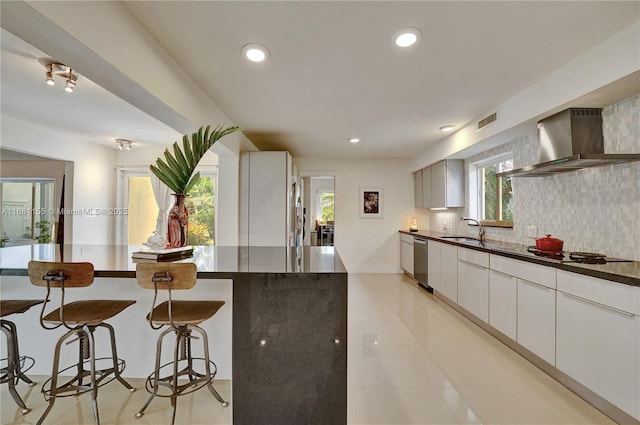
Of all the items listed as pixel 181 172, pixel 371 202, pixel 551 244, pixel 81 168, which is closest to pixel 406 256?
pixel 371 202

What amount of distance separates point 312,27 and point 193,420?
8.43ft

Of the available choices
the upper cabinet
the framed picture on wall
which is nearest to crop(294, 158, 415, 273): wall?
the framed picture on wall

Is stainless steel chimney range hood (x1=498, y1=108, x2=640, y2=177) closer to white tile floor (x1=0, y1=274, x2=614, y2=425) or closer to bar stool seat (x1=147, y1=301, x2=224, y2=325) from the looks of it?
white tile floor (x1=0, y1=274, x2=614, y2=425)

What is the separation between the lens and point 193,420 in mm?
1812

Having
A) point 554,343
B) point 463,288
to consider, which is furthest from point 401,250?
point 554,343

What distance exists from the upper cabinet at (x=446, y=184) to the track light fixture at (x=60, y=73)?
4824 millimetres

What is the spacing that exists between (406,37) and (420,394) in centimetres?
246

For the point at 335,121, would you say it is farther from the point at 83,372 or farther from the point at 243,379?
the point at 83,372

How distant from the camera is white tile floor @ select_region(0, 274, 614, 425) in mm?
1837

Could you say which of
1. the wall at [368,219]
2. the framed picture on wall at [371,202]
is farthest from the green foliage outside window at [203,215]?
the framed picture on wall at [371,202]

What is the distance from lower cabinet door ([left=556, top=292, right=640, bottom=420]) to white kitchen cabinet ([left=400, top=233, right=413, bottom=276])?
3.48 m

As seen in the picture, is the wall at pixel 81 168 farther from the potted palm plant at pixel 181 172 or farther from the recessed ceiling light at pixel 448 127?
the recessed ceiling light at pixel 448 127

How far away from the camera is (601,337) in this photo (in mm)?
1815

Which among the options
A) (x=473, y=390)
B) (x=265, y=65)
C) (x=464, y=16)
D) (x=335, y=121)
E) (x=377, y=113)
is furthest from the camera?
(x=335, y=121)
